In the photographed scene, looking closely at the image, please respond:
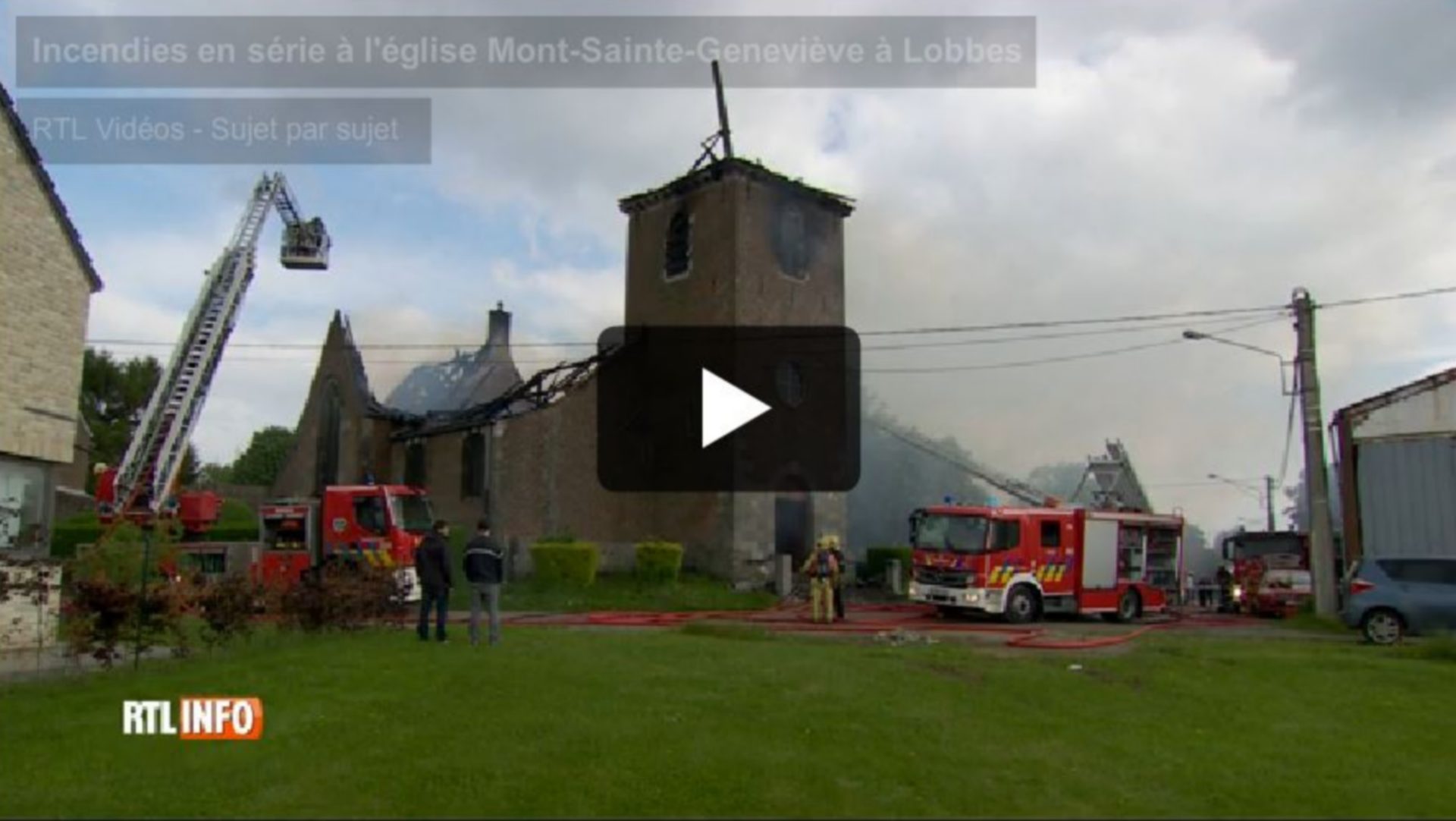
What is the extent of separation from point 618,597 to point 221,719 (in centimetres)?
1746

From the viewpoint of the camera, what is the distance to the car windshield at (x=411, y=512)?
2353cm

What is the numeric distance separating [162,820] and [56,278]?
1373 centimetres

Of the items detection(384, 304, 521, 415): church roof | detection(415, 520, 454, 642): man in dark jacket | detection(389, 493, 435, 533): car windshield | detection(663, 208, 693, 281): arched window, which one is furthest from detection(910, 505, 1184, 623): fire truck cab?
detection(384, 304, 521, 415): church roof

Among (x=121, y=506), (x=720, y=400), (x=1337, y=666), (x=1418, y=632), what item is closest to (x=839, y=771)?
(x=1337, y=666)

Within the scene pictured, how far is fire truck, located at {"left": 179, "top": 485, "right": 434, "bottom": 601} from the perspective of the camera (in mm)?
23084

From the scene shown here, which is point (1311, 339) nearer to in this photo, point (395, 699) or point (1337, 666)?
point (1337, 666)

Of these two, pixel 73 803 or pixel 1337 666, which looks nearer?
pixel 73 803

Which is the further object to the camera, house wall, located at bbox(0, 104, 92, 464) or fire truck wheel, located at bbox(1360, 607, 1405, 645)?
fire truck wheel, located at bbox(1360, 607, 1405, 645)

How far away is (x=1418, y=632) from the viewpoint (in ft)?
63.3

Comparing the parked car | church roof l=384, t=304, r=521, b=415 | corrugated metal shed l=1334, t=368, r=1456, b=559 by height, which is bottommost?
the parked car

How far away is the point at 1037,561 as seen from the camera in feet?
74.5

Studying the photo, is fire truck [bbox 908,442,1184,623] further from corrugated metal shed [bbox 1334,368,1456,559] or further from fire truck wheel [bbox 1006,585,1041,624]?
corrugated metal shed [bbox 1334,368,1456,559]

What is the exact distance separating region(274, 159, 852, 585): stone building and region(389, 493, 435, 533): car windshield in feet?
18.7

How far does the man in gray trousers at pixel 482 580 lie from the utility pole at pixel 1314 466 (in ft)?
60.5
